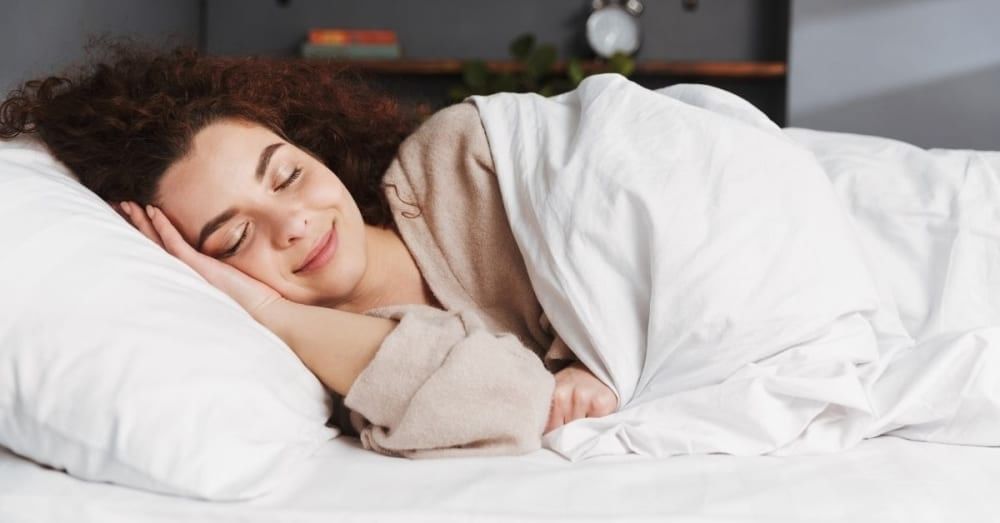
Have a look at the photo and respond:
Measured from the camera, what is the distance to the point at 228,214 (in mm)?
1412

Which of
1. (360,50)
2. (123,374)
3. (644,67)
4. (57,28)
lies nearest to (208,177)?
(123,374)

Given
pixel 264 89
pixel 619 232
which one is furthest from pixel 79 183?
pixel 619 232

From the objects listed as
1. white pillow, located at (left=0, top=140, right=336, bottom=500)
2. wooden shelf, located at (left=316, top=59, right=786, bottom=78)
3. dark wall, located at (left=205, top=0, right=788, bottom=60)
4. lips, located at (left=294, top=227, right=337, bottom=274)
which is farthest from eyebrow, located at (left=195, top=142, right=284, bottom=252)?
dark wall, located at (left=205, top=0, right=788, bottom=60)

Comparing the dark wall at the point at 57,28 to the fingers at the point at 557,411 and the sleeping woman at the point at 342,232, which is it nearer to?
the sleeping woman at the point at 342,232

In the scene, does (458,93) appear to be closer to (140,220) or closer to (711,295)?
(140,220)

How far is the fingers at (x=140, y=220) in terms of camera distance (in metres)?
1.45

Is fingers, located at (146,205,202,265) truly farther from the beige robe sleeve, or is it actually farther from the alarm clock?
the alarm clock

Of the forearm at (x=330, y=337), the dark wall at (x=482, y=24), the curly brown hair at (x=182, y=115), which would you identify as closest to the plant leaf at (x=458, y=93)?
the dark wall at (x=482, y=24)

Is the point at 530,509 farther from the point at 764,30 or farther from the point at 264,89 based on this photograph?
the point at 764,30

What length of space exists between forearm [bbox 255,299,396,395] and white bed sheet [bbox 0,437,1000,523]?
0.15 metres

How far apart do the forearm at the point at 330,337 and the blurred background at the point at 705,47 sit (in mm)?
2283

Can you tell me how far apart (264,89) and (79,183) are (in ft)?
1.16

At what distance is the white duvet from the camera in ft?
4.01

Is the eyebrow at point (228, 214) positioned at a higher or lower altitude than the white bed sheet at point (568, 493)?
higher
